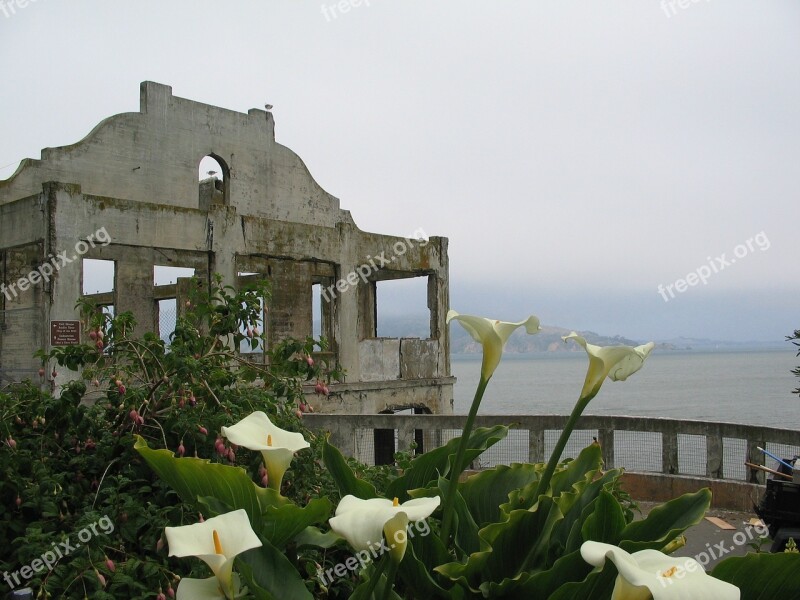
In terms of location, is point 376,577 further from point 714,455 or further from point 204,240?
point 204,240

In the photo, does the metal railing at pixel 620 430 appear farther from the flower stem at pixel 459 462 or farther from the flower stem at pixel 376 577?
the flower stem at pixel 376 577

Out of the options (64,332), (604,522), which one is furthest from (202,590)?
(64,332)

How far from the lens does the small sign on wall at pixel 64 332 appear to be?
12703 mm

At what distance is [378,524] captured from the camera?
175 centimetres

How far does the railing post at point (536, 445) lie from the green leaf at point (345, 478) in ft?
23.9

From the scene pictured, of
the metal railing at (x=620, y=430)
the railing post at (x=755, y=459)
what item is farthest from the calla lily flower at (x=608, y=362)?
the railing post at (x=755, y=459)

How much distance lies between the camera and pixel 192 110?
59.0 feet

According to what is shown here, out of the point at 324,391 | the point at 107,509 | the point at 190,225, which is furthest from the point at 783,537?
the point at 190,225

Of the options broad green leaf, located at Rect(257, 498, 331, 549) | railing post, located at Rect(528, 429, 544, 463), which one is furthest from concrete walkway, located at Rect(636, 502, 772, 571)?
broad green leaf, located at Rect(257, 498, 331, 549)

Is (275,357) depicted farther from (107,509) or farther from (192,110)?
(192,110)

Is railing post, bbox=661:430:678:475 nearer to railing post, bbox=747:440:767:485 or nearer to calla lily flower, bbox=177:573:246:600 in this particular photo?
railing post, bbox=747:440:767:485

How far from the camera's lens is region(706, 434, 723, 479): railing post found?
9391 mm

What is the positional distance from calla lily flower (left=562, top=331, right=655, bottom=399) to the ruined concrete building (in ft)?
39.8

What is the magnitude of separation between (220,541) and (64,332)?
12062 mm
